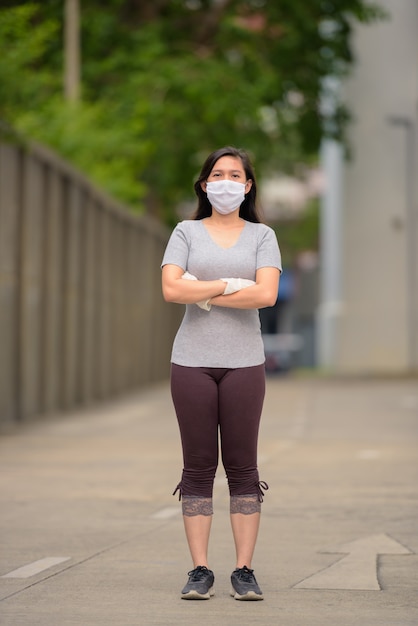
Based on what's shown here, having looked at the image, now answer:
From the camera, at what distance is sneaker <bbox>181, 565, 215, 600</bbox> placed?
21.5 feet

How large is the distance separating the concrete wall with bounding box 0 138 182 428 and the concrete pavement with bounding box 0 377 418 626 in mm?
2377

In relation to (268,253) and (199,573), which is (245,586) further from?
(268,253)

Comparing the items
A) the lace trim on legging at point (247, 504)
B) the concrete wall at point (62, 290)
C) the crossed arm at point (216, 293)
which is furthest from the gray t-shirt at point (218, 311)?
the concrete wall at point (62, 290)

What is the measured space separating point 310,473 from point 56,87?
2083 cm

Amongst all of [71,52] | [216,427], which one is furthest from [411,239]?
[216,427]

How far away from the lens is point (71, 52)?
3116 cm

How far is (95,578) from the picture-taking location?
7168 mm

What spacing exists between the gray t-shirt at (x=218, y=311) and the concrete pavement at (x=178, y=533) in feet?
3.38

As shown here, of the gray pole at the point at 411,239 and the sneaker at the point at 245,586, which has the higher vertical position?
the gray pole at the point at 411,239

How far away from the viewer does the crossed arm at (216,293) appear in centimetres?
653

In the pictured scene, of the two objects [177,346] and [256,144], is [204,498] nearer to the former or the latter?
[177,346]

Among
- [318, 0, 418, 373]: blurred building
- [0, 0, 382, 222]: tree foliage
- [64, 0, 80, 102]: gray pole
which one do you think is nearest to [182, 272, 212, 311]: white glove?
[0, 0, 382, 222]: tree foliage

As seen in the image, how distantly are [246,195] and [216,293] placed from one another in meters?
0.65

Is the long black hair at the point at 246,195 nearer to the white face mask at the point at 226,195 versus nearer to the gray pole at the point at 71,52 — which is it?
the white face mask at the point at 226,195
